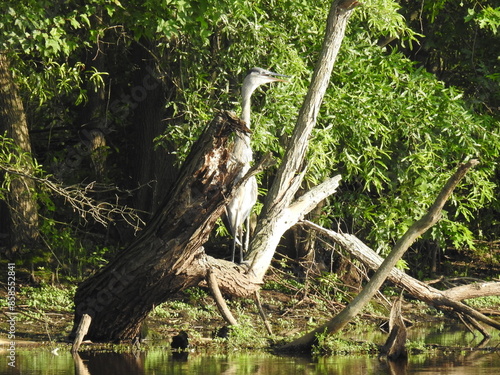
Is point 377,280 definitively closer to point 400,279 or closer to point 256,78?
point 400,279

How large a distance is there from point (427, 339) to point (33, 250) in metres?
4.75

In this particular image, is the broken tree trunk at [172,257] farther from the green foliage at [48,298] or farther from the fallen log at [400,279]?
the green foliage at [48,298]

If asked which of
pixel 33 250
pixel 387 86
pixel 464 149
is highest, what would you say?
pixel 387 86

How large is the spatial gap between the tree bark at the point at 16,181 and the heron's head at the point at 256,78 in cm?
278

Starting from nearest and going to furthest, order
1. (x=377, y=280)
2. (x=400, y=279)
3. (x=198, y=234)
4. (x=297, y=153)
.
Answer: (x=198, y=234) < (x=377, y=280) < (x=297, y=153) < (x=400, y=279)

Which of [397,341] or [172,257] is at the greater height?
[172,257]

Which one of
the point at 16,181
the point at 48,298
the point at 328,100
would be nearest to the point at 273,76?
the point at 328,100

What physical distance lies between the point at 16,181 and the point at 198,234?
407 cm

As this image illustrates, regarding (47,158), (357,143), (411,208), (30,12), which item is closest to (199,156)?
(30,12)

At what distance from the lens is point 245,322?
8.79 metres

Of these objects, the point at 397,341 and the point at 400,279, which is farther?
the point at 400,279

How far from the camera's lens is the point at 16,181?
9.95 m

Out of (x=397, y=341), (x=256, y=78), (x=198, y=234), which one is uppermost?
(x=256, y=78)

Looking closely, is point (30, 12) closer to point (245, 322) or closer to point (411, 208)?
point (245, 322)
